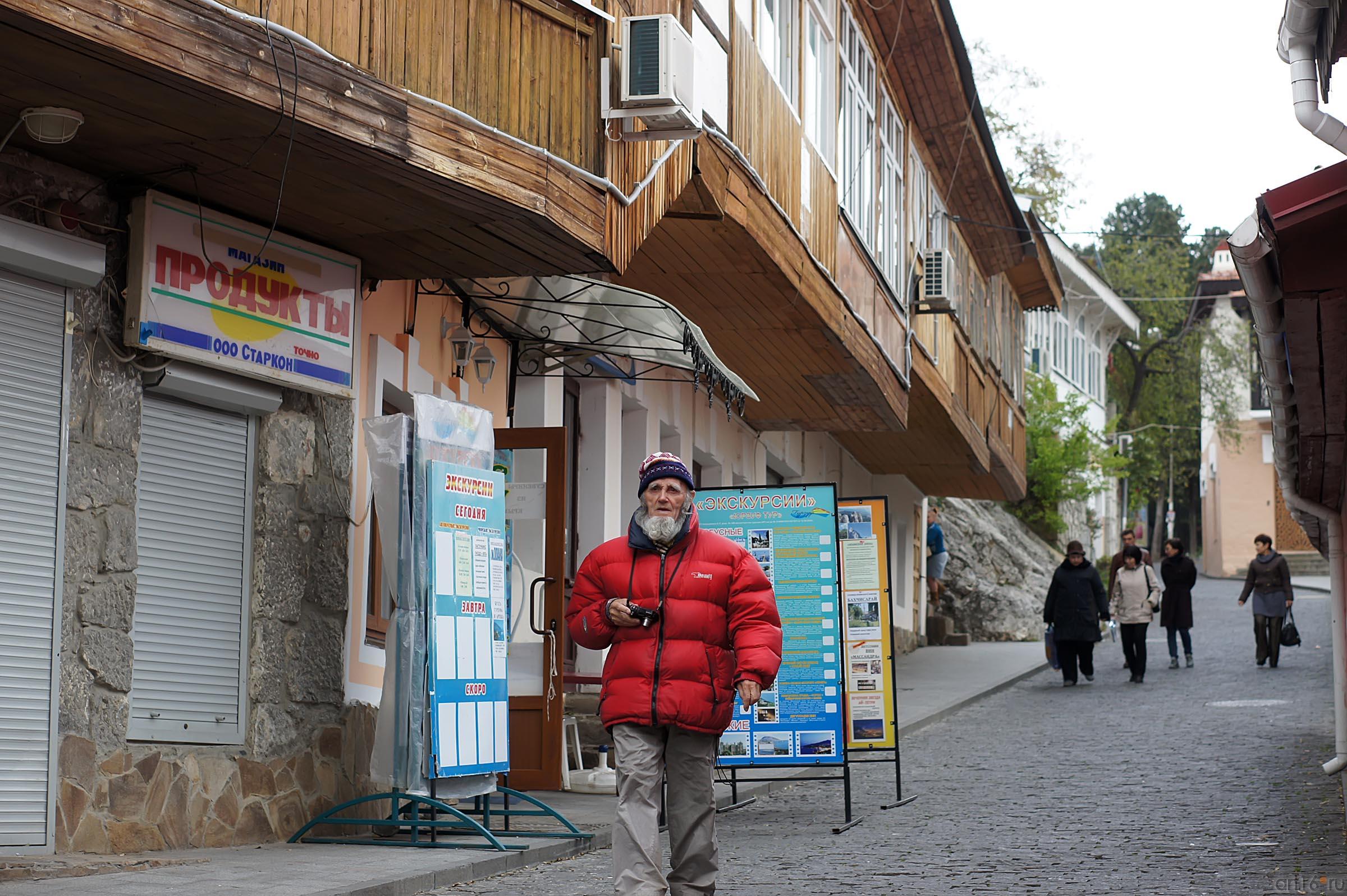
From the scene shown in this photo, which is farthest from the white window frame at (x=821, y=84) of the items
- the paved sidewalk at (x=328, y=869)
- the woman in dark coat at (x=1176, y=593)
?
the woman in dark coat at (x=1176, y=593)

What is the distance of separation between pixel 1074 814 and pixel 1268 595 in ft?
40.3

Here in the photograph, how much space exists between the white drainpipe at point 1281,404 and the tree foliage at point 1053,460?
1072 inches

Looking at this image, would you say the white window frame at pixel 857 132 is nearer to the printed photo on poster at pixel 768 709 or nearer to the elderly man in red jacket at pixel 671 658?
the printed photo on poster at pixel 768 709

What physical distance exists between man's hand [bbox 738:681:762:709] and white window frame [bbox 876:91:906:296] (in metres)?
Result: 11.0

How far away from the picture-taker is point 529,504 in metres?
11.5

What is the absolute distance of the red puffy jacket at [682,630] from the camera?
22.3ft

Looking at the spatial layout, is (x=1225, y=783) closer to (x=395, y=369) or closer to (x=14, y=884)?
(x=395, y=369)

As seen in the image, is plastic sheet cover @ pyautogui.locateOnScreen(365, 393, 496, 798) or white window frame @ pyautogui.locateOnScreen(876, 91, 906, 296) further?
white window frame @ pyautogui.locateOnScreen(876, 91, 906, 296)

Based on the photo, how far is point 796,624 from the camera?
10945mm

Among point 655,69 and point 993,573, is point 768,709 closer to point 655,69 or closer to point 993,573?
point 655,69

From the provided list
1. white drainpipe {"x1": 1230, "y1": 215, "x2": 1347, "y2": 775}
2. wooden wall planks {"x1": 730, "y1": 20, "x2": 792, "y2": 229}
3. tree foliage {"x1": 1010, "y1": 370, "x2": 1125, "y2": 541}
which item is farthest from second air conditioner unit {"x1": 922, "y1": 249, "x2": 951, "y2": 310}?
tree foliage {"x1": 1010, "y1": 370, "x2": 1125, "y2": 541}

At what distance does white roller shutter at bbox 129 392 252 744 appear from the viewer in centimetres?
866

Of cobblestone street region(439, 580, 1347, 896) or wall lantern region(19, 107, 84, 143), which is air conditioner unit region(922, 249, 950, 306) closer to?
cobblestone street region(439, 580, 1347, 896)

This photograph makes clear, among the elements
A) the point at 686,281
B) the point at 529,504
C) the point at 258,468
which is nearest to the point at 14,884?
the point at 258,468
